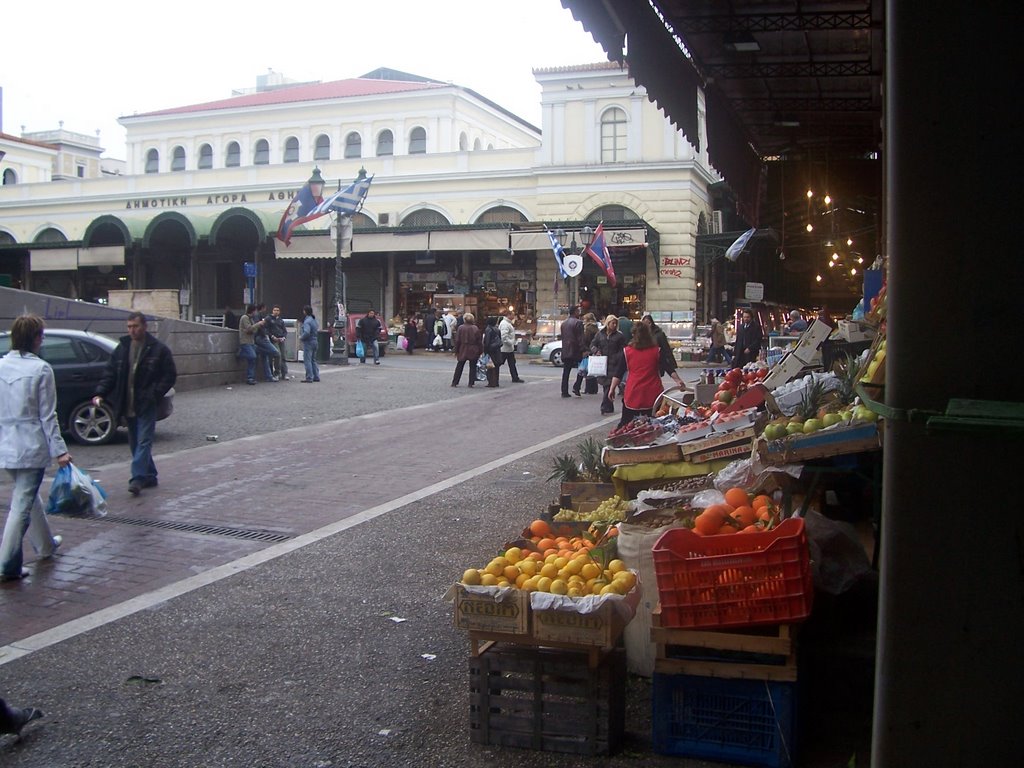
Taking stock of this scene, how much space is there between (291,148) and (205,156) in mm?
5537

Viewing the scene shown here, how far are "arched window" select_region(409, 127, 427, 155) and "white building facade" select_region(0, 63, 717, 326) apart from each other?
87 mm

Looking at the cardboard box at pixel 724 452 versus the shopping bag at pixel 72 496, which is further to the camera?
the shopping bag at pixel 72 496

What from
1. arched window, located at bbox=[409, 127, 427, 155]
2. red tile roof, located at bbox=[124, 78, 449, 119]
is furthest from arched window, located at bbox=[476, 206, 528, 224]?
red tile roof, located at bbox=[124, 78, 449, 119]

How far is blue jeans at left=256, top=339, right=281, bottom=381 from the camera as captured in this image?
69.3ft

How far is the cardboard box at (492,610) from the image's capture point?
409 centimetres

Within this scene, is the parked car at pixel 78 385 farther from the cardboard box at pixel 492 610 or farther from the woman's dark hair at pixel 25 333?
the cardboard box at pixel 492 610

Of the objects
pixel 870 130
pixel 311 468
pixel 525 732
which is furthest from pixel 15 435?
pixel 870 130

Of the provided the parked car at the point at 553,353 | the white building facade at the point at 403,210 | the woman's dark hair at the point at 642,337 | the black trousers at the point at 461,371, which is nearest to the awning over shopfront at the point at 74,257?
the white building facade at the point at 403,210

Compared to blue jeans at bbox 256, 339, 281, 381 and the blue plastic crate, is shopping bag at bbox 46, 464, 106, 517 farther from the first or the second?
blue jeans at bbox 256, 339, 281, 381

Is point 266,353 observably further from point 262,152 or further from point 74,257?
point 262,152

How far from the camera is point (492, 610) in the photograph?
4129mm

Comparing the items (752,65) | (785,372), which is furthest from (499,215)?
(785,372)

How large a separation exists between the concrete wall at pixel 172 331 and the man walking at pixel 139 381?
7.31m

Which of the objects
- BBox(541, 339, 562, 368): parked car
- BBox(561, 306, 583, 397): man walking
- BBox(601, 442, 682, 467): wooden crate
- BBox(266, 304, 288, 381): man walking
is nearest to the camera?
BBox(601, 442, 682, 467): wooden crate
